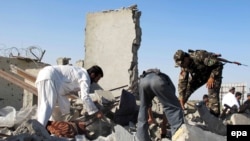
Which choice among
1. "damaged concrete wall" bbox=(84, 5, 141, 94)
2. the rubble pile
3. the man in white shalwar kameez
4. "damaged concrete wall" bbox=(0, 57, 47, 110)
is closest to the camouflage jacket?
the rubble pile

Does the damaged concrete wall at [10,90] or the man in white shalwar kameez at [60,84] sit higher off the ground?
the man in white shalwar kameez at [60,84]

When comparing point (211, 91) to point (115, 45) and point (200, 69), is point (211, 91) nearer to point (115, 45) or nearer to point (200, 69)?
point (200, 69)

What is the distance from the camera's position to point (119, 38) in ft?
32.4

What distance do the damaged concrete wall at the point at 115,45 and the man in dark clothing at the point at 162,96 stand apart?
4457 mm

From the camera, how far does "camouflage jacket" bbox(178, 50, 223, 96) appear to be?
629cm

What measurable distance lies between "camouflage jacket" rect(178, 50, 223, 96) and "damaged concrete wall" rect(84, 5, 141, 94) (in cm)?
314

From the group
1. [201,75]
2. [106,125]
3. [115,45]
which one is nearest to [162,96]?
[106,125]

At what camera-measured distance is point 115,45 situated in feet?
32.4

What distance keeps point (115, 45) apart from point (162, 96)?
527 cm

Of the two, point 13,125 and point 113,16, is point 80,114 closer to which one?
point 13,125

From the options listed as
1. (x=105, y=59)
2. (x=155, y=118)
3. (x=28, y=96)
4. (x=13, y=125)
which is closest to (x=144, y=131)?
(x=155, y=118)

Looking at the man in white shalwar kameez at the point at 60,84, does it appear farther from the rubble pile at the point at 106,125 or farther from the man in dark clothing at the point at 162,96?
the man in dark clothing at the point at 162,96

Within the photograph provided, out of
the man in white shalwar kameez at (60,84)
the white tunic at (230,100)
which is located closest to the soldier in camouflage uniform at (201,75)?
the man in white shalwar kameez at (60,84)

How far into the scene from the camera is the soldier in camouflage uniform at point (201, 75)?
6.29m
